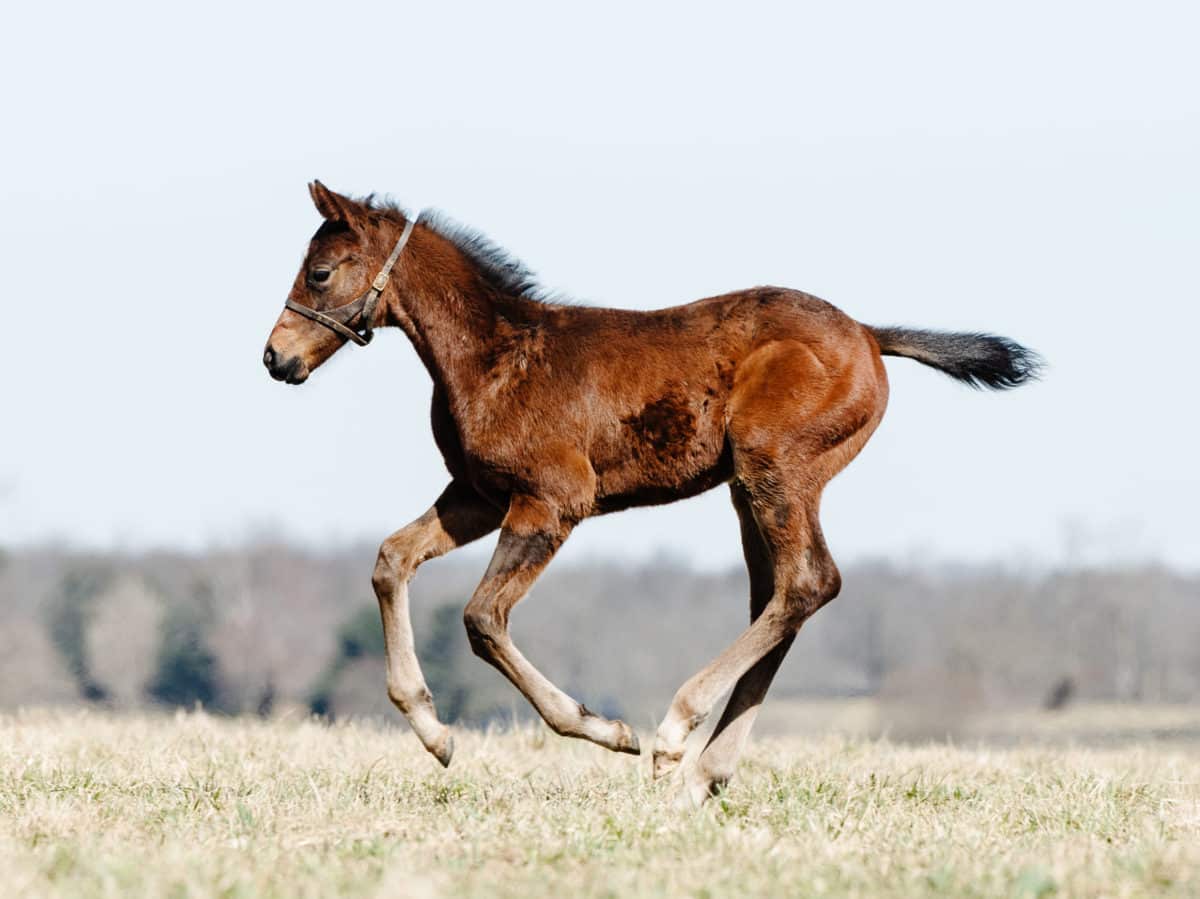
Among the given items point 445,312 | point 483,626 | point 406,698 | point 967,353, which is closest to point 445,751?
point 406,698

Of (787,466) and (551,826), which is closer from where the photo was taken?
(551,826)

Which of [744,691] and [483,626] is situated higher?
[483,626]

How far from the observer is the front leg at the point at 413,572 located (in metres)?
6.87

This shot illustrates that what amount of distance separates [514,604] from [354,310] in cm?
152

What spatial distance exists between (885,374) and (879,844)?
2505mm

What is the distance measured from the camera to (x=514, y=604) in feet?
22.4

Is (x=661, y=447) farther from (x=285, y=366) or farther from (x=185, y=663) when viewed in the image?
(x=185, y=663)

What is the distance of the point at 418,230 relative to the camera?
7473mm

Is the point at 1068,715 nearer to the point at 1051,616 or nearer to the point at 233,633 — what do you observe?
the point at 1051,616

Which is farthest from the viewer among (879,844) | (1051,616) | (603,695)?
(603,695)

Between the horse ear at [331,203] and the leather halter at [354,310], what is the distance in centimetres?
26

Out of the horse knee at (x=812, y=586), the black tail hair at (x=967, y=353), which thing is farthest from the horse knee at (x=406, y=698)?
the black tail hair at (x=967, y=353)

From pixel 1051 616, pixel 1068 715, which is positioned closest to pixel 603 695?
pixel 1051 616

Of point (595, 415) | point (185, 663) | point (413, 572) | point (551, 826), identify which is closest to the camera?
point (551, 826)
